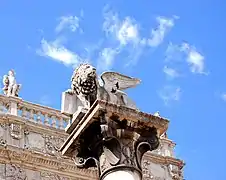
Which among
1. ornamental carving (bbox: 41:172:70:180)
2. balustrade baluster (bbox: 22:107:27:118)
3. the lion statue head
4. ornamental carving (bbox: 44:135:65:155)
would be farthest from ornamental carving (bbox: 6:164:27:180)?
the lion statue head

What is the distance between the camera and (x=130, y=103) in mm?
7867

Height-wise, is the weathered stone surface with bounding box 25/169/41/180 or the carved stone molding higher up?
the weathered stone surface with bounding box 25/169/41/180

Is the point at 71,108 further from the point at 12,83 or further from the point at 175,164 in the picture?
the point at 175,164

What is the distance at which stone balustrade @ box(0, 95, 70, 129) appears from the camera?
17.7m

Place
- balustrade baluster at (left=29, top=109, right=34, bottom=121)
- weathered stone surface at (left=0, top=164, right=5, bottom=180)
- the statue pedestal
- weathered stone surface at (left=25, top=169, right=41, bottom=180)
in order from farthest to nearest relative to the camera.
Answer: balustrade baluster at (left=29, top=109, right=34, bottom=121) → weathered stone surface at (left=25, top=169, right=41, bottom=180) → weathered stone surface at (left=0, top=164, right=5, bottom=180) → the statue pedestal

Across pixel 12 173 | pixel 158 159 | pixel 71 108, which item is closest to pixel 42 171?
pixel 12 173

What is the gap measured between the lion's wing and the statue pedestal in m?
0.55

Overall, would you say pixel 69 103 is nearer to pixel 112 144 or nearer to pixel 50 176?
pixel 112 144

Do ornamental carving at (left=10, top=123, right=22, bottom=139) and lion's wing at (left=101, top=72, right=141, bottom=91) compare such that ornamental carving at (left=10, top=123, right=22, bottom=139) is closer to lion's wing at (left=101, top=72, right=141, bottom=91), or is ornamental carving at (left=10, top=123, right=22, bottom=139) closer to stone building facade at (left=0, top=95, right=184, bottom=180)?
stone building facade at (left=0, top=95, right=184, bottom=180)

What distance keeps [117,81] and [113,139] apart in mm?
982

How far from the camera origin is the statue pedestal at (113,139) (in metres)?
7.44

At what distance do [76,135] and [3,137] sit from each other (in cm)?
962

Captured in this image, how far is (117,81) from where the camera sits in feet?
27.0

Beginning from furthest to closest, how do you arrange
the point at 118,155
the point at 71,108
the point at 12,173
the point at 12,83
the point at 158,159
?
the point at 158,159, the point at 12,83, the point at 12,173, the point at 71,108, the point at 118,155
